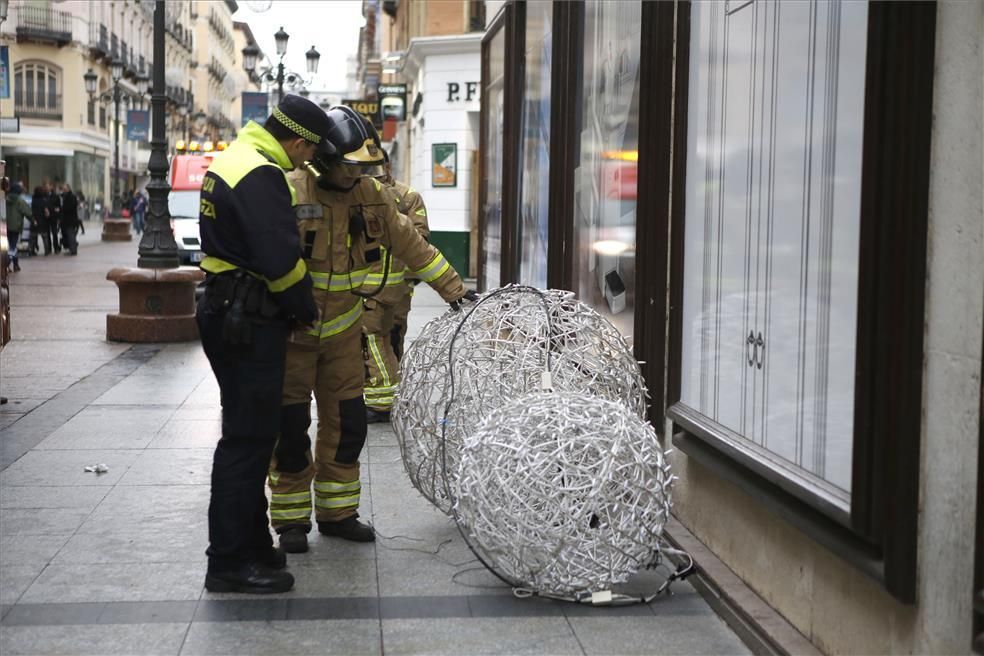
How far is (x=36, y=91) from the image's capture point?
57438mm

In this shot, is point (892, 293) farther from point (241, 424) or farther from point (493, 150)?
point (493, 150)

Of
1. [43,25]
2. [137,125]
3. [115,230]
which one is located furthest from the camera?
[43,25]

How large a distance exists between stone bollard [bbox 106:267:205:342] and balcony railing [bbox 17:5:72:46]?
45114 millimetres

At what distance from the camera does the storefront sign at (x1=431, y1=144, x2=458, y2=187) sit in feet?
79.4

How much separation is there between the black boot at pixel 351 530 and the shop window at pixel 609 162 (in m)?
1.90

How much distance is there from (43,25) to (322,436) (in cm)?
5525

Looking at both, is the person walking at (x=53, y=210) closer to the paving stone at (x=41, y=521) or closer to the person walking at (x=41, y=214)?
the person walking at (x=41, y=214)

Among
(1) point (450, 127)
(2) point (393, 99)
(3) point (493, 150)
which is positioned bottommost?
(3) point (493, 150)

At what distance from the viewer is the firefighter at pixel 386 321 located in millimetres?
8828

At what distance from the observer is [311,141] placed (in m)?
5.38

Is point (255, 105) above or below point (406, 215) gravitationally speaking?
above

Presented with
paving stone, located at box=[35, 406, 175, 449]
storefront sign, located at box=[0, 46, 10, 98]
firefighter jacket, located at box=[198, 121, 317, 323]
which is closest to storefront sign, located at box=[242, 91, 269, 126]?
storefront sign, located at box=[0, 46, 10, 98]

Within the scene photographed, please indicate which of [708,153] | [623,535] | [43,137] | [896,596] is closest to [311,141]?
[708,153]

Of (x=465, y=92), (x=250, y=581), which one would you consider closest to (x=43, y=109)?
(x=465, y=92)
